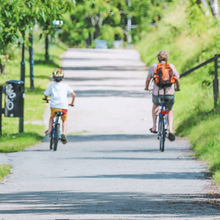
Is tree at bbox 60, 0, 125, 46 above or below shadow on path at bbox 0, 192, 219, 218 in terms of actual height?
above

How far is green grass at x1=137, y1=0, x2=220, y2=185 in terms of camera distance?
11586 mm

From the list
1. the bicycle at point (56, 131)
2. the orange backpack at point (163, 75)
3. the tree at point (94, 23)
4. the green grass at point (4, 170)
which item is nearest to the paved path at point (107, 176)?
the green grass at point (4, 170)

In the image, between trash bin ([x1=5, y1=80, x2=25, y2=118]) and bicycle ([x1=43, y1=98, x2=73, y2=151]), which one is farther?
trash bin ([x1=5, y1=80, x2=25, y2=118])

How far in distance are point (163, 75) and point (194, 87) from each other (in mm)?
9780

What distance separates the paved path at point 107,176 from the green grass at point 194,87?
0.36 meters

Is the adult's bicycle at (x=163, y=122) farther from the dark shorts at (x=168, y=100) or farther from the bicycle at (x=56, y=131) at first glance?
the bicycle at (x=56, y=131)

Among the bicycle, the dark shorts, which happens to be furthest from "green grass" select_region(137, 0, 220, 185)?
the bicycle

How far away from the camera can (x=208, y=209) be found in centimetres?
698

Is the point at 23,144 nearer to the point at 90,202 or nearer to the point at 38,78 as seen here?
the point at 90,202

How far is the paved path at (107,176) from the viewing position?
6930 millimetres

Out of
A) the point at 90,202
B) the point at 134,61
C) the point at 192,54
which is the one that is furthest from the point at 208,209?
the point at 134,61

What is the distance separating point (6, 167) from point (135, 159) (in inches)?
92.4

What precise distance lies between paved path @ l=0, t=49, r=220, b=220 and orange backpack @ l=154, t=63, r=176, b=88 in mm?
1304

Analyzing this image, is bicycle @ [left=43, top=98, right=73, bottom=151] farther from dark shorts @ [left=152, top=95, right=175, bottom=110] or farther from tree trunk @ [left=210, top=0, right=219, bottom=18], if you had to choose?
tree trunk @ [left=210, top=0, right=219, bottom=18]
